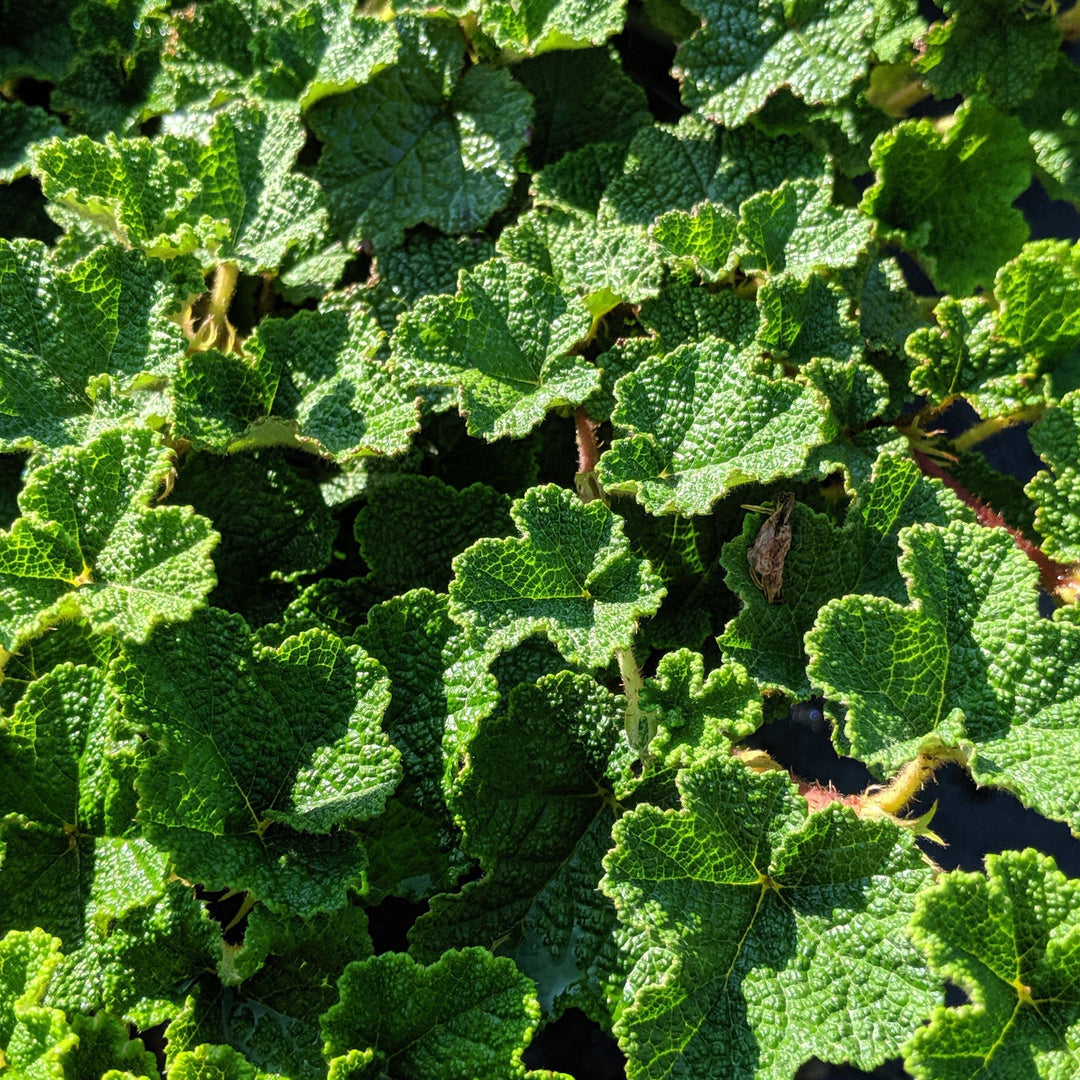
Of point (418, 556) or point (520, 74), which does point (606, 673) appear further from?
point (520, 74)

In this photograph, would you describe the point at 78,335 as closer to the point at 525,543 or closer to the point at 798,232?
the point at 525,543

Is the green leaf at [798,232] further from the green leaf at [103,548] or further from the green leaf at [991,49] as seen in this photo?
the green leaf at [103,548]

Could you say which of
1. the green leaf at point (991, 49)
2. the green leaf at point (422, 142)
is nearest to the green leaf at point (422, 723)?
the green leaf at point (422, 142)

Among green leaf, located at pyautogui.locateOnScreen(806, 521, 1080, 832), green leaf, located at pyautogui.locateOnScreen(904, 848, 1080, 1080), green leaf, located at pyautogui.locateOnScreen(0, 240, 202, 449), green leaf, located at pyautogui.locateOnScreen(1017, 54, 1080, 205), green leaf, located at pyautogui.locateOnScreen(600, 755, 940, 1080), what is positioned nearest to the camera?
green leaf, located at pyautogui.locateOnScreen(904, 848, 1080, 1080)

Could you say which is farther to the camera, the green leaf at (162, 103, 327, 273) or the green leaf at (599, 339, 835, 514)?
the green leaf at (162, 103, 327, 273)

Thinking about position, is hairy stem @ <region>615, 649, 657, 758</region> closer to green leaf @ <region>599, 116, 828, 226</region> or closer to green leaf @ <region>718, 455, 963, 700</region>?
green leaf @ <region>718, 455, 963, 700</region>

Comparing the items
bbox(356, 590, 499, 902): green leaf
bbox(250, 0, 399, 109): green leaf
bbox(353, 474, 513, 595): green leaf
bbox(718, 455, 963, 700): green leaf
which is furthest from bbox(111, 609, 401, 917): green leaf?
bbox(250, 0, 399, 109): green leaf

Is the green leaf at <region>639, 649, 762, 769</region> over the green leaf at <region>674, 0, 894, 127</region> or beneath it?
beneath
